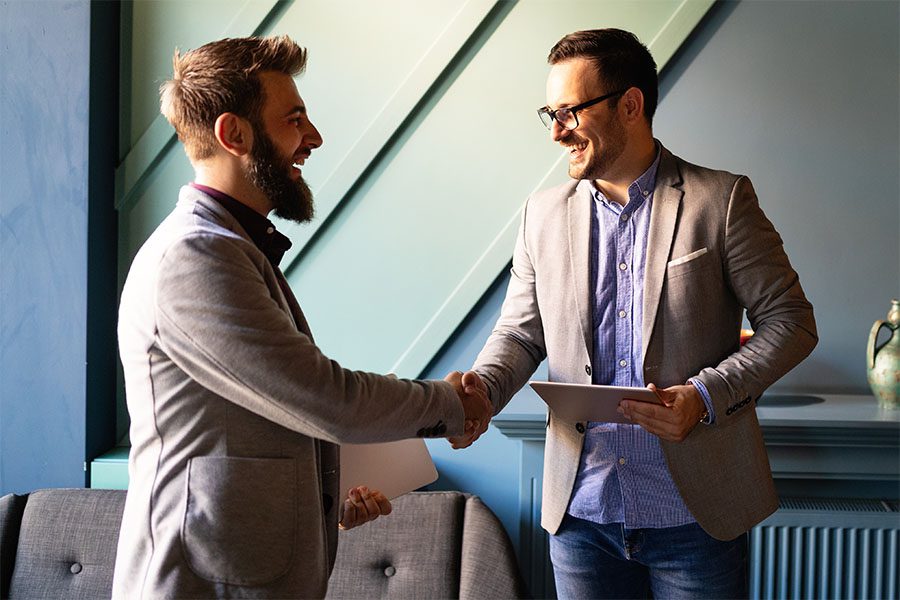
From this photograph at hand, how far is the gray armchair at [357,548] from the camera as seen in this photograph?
2605 millimetres

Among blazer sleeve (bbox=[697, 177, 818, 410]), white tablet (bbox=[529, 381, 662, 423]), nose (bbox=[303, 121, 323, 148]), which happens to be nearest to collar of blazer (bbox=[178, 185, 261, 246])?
nose (bbox=[303, 121, 323, 148])

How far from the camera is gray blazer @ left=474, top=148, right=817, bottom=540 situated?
6.30 ft

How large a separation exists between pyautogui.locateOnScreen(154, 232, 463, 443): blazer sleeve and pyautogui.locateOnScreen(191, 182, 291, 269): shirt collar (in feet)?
0.51

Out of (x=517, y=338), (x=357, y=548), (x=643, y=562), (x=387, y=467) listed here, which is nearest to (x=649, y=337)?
(x=517, y=338)

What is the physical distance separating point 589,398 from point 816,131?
155 cm

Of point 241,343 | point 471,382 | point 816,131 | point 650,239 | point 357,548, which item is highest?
point 816,131

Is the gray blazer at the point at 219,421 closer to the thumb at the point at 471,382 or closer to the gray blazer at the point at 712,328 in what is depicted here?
the thumb at the point at 471,382

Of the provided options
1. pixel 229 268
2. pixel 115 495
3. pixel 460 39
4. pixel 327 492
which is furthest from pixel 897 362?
pixel 115 495

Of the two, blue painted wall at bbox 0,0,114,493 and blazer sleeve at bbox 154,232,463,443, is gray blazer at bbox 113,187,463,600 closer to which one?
blazer sleeve at bbox 154,232,463,443

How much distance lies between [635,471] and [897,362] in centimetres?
122

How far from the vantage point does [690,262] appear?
1.94 meters

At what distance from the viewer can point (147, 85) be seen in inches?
122

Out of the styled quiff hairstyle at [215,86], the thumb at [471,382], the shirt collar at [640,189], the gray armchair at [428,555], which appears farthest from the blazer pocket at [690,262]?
the gray armchair at [428,555]

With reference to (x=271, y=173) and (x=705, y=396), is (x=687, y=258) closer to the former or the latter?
(x=705, y=396)
